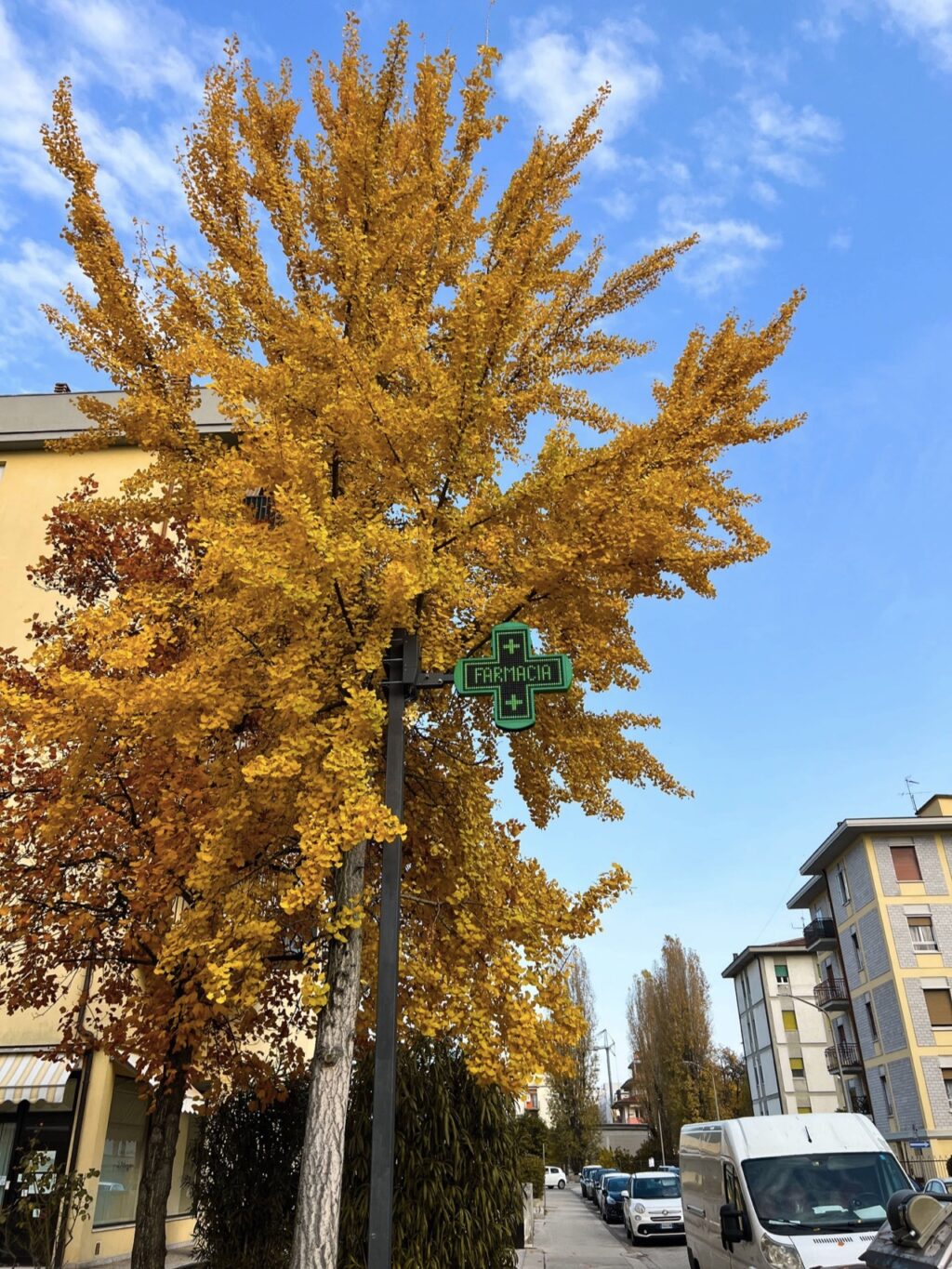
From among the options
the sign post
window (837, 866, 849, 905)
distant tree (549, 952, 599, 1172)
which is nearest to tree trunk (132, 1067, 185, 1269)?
the sign post

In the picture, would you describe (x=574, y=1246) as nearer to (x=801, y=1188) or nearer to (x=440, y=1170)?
(x=801, y=1188)

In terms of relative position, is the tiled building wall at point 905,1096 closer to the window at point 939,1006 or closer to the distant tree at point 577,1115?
the window at point 939,1006

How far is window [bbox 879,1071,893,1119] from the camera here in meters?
33.0

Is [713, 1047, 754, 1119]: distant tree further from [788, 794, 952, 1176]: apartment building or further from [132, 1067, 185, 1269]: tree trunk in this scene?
[132, 1067, 185, 1269]: tree trunk

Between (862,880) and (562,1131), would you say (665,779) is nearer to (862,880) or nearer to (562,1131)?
(862,880)

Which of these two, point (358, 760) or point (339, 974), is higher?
point (358, 760)

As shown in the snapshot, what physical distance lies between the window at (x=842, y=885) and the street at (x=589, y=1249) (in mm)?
16632

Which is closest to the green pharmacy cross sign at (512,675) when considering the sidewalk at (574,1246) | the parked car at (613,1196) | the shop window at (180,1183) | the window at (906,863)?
the sidewalk at (574,1246)

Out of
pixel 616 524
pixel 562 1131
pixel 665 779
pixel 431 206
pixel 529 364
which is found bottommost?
pixel 562 1131

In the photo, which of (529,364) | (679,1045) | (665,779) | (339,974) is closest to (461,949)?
(339,974)

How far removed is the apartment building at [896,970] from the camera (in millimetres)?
30922

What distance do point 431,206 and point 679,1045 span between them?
5372 cm

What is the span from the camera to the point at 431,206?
865 cm

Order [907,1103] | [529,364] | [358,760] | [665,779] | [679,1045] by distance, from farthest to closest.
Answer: [679,1045]
[907,1103]
[529,364]
[665,779]
[358,760]
